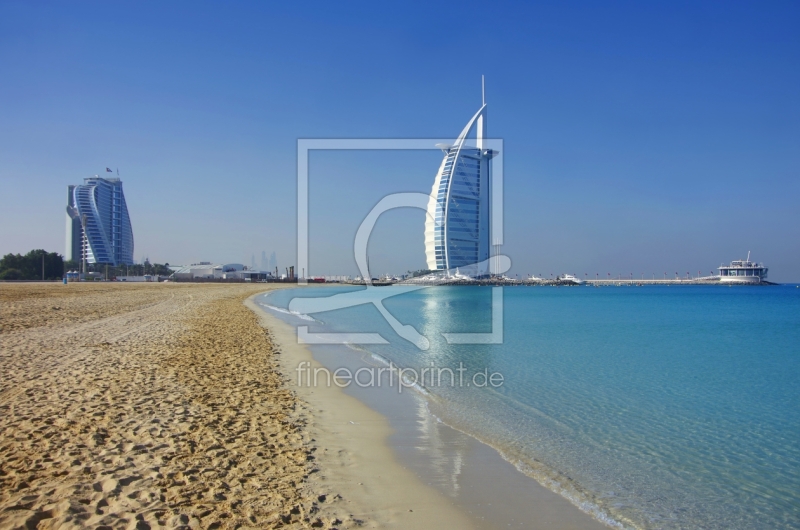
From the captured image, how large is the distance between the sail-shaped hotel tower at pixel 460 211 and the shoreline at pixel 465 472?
85796 mm

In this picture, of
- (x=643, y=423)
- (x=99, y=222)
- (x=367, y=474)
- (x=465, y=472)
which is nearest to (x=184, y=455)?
(x=367, y=474)

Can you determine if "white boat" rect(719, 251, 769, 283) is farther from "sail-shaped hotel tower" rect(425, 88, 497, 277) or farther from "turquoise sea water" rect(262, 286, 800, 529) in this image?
"turquoise sea water" rect(262, 286, 800, 529)

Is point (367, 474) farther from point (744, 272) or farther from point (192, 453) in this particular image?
point (744, 272)

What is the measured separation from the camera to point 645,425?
8.84 m

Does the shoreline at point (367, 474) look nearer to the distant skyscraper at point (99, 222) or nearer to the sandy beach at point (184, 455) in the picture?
the sandy beach at point (184, 455)

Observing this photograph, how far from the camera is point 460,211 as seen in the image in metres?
99.4

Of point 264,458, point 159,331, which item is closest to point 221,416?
point 264,458

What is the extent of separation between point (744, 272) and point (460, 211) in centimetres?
10955

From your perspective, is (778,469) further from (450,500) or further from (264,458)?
(264,458)

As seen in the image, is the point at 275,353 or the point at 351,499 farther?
the point at 275,353

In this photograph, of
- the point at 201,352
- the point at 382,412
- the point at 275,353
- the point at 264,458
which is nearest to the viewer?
the point at 264,458

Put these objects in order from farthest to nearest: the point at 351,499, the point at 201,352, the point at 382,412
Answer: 1. the point at 201,352
2. the point at 382,412
3. the point at 351,499

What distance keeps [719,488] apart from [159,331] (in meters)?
17.1

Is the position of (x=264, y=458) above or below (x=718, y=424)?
above
